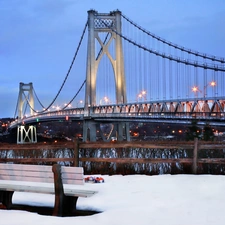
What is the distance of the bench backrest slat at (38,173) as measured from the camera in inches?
263

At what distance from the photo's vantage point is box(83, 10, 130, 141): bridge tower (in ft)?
143

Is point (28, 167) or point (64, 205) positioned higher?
point (28, 167)

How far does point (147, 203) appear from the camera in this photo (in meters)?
6.70

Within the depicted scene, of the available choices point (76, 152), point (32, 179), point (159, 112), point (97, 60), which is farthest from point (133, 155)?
point (97, 60)

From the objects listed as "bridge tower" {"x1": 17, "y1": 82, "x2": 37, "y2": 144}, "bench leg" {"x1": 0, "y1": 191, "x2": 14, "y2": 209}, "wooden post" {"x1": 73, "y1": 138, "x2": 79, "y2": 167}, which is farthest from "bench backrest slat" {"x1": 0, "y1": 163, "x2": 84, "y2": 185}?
"bridge tower" {"x1": 17, "y1": 82, "x2": 37, "y2": 144}

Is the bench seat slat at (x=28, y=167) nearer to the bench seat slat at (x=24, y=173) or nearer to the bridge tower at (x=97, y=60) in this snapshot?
the bench seat slat at (x=24, y=173)

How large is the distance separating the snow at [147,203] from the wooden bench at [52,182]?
0.98 ft

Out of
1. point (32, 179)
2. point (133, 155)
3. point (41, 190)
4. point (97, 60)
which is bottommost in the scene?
point (41, 190)

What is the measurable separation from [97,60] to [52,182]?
133ft

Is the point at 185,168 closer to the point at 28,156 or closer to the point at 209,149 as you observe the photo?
the point at 209,149

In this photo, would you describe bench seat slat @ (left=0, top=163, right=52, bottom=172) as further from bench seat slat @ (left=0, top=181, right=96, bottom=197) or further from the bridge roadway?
the bridge roadway

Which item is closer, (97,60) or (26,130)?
(97,60)

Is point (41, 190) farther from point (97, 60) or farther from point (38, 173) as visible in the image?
point (97, 60)

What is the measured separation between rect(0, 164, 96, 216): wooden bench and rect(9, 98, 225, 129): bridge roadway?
2109 cm
